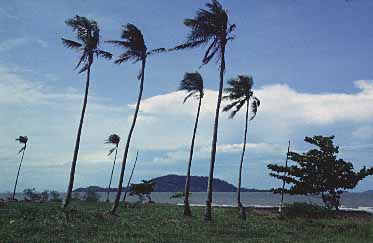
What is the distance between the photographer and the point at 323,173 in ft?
147

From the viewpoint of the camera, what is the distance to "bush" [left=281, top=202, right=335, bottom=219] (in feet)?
133

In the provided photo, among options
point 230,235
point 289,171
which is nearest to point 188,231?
point 230,235

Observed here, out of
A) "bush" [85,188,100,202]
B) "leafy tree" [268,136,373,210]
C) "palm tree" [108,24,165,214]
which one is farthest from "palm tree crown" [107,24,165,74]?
"bush" [85,188,100,202]

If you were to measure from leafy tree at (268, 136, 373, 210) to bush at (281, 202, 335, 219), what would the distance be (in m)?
3.06

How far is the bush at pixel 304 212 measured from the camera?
40.6 meters

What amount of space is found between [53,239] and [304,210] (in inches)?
1139

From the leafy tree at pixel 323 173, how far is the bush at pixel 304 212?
10.0 feet

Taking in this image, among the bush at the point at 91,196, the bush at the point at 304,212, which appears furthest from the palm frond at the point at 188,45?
the bush at the point at 91,196

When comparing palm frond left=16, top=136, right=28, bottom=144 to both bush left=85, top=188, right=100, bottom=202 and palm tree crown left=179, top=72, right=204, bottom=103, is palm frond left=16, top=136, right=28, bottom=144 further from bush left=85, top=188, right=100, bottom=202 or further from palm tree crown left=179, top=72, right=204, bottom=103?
palm tree crown left=179, top=72, right=204, bottom=103

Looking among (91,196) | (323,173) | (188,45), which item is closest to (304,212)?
(323,173)

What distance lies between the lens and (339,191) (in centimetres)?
4575

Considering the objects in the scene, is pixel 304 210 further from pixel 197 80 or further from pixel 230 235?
pixel 230 235

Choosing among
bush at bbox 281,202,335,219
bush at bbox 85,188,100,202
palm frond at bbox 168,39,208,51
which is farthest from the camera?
bush at bbox 85,188,100,202

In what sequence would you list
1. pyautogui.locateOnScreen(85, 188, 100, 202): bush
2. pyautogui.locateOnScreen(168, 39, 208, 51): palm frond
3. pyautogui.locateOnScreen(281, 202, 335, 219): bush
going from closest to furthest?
pyautogui.locateOnScreen(168, 39, 208, 51): palm frond
pyautogui.locateOnScreen(281, 202, 335, 219): bush
pyautogui.locateOnScreen(85, 188, 100, 202): bush
